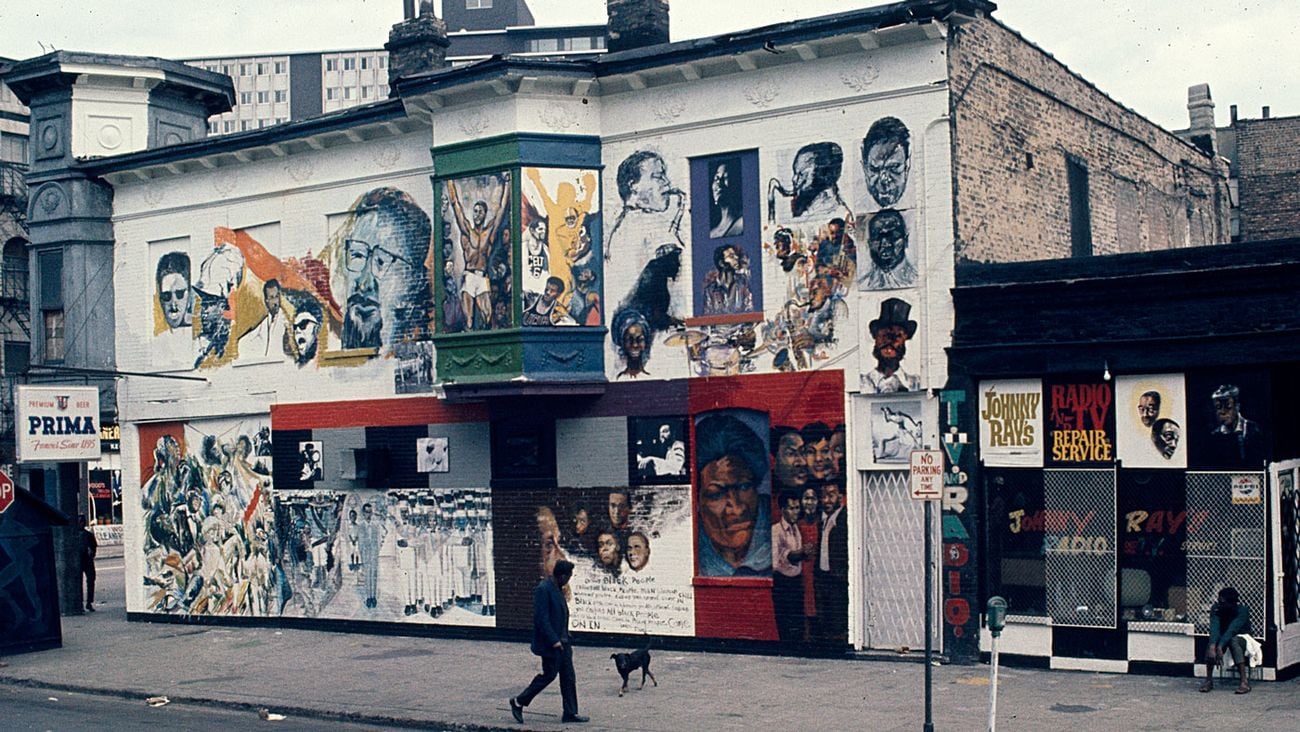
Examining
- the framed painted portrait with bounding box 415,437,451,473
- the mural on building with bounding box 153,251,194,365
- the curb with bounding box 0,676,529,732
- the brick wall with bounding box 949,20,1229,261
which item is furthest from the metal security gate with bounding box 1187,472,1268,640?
the mural on building with bounding box 153,251,194,365

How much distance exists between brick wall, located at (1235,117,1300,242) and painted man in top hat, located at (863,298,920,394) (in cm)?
2011

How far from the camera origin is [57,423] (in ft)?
79.8

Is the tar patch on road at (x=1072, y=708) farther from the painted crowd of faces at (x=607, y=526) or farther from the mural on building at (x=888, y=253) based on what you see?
the painted crowd of faces at (x=607, y=526)

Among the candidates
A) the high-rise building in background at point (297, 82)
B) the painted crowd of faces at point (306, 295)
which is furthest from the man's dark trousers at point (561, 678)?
the high-rise building in background at point (297, 82)

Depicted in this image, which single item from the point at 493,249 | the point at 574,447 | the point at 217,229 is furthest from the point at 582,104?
the point at 217,229

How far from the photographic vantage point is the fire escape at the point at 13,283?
4541 centimetres

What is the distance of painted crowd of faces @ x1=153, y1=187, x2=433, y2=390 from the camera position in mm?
23250

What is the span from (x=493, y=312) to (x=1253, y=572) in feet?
34.8

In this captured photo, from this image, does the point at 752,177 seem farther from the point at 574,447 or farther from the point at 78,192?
the point at 78,192

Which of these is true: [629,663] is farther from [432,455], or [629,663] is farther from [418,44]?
[418,44]

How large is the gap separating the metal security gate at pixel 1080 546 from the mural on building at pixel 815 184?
4.52m

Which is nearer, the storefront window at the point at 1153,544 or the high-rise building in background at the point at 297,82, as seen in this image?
the storefront window at the point at 1153,544

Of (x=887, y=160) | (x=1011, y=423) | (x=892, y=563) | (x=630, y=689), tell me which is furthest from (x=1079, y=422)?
(x=630, y=689)

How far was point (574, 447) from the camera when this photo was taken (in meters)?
21.6
